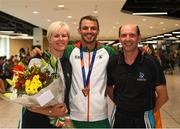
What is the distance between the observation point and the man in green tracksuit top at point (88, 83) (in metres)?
3.04

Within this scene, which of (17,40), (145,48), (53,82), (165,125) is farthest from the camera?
(17,40)

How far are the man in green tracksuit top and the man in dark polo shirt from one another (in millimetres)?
110

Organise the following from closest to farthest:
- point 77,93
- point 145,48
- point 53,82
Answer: point 53,82
point 77,93
point 145,48

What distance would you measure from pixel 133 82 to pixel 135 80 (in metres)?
0.02

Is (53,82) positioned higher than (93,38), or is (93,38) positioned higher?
(93,38)

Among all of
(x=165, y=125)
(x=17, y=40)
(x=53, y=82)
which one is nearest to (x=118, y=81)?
(x=53, y=82)

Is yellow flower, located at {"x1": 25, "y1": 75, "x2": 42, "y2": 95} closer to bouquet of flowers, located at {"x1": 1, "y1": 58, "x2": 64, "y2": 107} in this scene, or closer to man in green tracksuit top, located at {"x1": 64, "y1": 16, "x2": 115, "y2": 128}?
bouquet of flowers, located at {"x1": 1, "y1": 58, "x2": 64, "y2": 107}

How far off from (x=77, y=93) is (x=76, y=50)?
0.39 meters

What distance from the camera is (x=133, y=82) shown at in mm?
3012

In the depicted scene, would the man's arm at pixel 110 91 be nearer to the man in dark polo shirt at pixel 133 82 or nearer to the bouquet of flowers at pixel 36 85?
the man in dark polo shirt at pixel 133 82

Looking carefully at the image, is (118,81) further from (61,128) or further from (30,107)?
(30,107)

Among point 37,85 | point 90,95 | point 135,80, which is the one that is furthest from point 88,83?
point 37,85

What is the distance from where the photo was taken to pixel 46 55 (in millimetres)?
2795

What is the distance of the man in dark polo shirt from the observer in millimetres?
3016
